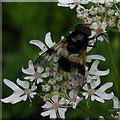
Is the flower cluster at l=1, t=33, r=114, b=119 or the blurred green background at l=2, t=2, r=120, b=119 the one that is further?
the blurred green background at l=2, t=2, r=120, b=119

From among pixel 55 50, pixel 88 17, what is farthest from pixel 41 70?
pixel 88 17

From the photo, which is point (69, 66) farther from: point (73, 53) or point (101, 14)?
point (101, 14)

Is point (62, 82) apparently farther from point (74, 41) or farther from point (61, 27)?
point (61, 27)

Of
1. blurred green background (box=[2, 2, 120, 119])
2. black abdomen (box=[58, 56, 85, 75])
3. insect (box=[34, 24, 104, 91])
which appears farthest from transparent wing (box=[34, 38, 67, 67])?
blurred green background (box=[2, 2, 120, 119])

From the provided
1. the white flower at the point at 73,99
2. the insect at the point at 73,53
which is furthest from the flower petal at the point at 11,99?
the white flower at the point at 73,99

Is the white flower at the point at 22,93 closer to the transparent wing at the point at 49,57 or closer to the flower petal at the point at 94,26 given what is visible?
the transparent wing at the point at 49,57

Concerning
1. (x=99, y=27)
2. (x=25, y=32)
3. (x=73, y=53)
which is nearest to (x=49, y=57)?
(x=73, y=53)

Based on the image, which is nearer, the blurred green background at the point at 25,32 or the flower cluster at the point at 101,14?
the flower cluster at the point at 101,14

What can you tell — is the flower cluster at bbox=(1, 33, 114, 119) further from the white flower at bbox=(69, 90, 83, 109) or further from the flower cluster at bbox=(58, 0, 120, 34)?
the flower cluster at bbox=(58, 0, 120, 34)
